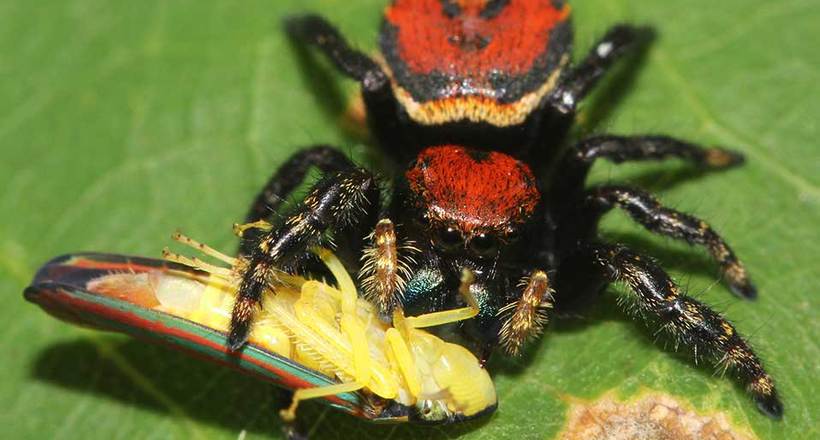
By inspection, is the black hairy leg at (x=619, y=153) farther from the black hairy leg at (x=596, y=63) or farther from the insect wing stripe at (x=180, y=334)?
the insect wing stripe at (x=180, y=334)

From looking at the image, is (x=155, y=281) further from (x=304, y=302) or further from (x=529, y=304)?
(x=529, y=304)

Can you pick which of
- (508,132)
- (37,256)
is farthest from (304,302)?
(37,256)

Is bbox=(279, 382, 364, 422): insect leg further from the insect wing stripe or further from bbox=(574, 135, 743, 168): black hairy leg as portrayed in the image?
bbox=(574, 135, 743, 168): black hairy leg

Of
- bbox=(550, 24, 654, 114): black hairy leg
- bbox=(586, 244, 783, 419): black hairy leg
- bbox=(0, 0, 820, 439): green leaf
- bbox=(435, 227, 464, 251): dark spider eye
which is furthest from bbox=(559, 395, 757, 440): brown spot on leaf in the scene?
bbox=(550, 24, 654, 114): black hairy leg

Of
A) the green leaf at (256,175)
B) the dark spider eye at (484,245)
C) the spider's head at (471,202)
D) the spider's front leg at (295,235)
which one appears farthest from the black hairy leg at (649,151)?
the spider's front leg at (295,235)

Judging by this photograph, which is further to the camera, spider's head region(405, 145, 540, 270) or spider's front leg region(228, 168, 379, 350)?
spider's head region(405, 145, 540, 270)

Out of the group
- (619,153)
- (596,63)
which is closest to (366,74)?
(596,63)
